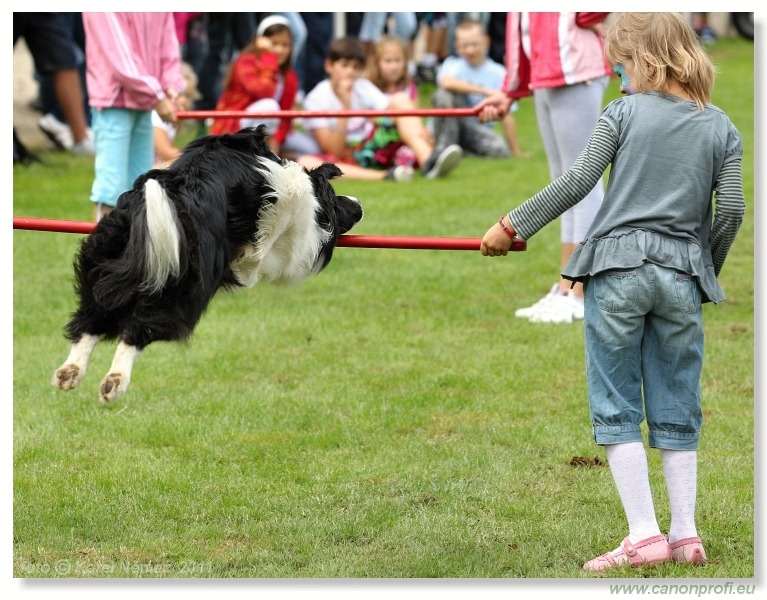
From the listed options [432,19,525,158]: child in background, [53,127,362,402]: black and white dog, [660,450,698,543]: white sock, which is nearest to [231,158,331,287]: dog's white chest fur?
[53,127,362,402]: black and white dog

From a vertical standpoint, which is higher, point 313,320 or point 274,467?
point 274,467

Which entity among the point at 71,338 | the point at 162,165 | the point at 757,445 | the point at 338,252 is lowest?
the point at 338,252

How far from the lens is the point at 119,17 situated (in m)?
5.74

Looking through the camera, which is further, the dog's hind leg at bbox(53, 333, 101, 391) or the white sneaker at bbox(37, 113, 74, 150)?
the white sneaker at bbox(37, 113, 74, 150)

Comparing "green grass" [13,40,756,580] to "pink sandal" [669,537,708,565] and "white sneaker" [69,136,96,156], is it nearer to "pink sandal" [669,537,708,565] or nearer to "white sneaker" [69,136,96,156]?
"pink sandal" [669,537,708,565]

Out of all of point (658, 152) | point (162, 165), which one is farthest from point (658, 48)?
point (162, 165)

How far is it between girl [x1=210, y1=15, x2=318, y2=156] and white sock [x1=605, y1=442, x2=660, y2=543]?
23.7 ft

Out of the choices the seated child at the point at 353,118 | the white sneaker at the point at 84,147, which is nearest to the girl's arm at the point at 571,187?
the seated child at the point at 353,118

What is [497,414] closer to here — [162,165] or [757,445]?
[757,445]

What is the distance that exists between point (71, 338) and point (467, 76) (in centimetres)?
903

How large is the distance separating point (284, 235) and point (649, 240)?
129 centimetres

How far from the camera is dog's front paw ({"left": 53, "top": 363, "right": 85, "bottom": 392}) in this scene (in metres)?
3.61

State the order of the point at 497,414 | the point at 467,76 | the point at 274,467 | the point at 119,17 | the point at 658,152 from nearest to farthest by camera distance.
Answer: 1. the point at 658,152
2. the point at 274,467
3. the point at 497,414
4. the point at 119,17
5. the point at 467,76

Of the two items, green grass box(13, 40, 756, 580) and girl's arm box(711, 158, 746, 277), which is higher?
girl's arm box(711, 158, 746, 277)
